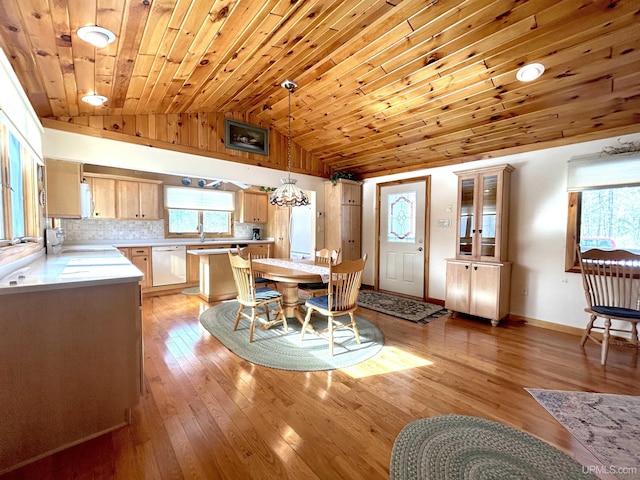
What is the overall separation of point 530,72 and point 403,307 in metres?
3.14

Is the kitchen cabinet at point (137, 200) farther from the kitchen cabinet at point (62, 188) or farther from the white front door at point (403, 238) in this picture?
the white front door at point (403, 238)

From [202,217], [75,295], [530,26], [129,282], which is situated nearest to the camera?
[75,295]

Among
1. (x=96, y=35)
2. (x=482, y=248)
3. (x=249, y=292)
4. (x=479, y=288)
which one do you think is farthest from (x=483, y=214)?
(x=96, y=35)

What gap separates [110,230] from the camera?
4930 mm

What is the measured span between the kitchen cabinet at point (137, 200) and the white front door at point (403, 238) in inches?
173

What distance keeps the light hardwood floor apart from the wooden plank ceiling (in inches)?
92.6

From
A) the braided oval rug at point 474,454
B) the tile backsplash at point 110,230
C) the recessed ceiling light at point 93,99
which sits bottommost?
the braided oval rug at point 474,454

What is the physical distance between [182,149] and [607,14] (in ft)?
14.8

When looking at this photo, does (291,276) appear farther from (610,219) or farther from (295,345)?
(610,219)

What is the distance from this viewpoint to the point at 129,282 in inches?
63.7

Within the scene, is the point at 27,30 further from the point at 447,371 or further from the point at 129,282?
the point at 447,371

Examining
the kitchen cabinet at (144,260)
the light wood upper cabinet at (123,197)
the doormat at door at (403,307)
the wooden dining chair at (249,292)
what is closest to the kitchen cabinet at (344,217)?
the doormat at door at (403,307)

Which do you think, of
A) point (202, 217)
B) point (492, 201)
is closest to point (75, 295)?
point (492, 201)

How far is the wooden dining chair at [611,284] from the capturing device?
2.68 m
